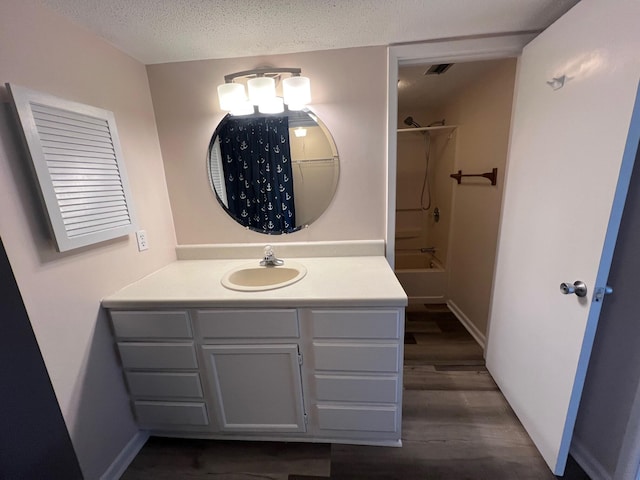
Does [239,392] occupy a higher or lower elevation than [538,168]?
lower

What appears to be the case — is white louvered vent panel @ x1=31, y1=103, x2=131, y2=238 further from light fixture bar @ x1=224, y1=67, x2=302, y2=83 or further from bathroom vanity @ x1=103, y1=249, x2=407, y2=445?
light fixture bar @ x1=224, y1=67, x2=302, y2=83

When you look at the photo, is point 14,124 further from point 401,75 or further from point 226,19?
point 401,75

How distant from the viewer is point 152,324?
1.22m

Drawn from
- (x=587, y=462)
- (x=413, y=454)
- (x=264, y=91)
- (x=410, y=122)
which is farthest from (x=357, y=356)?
(x=410, y=122)

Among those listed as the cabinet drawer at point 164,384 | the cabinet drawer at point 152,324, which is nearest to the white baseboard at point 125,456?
the cabinet drawer at point 164,384

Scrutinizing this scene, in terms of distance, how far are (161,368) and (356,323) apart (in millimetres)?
1004

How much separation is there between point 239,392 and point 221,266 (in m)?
0.72

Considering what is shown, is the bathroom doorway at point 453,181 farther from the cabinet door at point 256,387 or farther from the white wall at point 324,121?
the cabinet door at point 256,387

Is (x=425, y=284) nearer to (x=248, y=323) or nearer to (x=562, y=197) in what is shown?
(x=562, y=197)

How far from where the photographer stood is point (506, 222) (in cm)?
150

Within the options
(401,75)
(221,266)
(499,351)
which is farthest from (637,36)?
(221,266)

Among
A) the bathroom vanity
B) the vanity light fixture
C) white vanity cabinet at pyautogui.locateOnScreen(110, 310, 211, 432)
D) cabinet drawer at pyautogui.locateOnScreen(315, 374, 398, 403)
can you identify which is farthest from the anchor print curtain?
cabinet drawer at pyautogui.locateOnScreen(315, 374, 398, 403)

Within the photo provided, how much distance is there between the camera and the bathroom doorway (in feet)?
6.07

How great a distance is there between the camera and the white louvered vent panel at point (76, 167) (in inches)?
36.2
